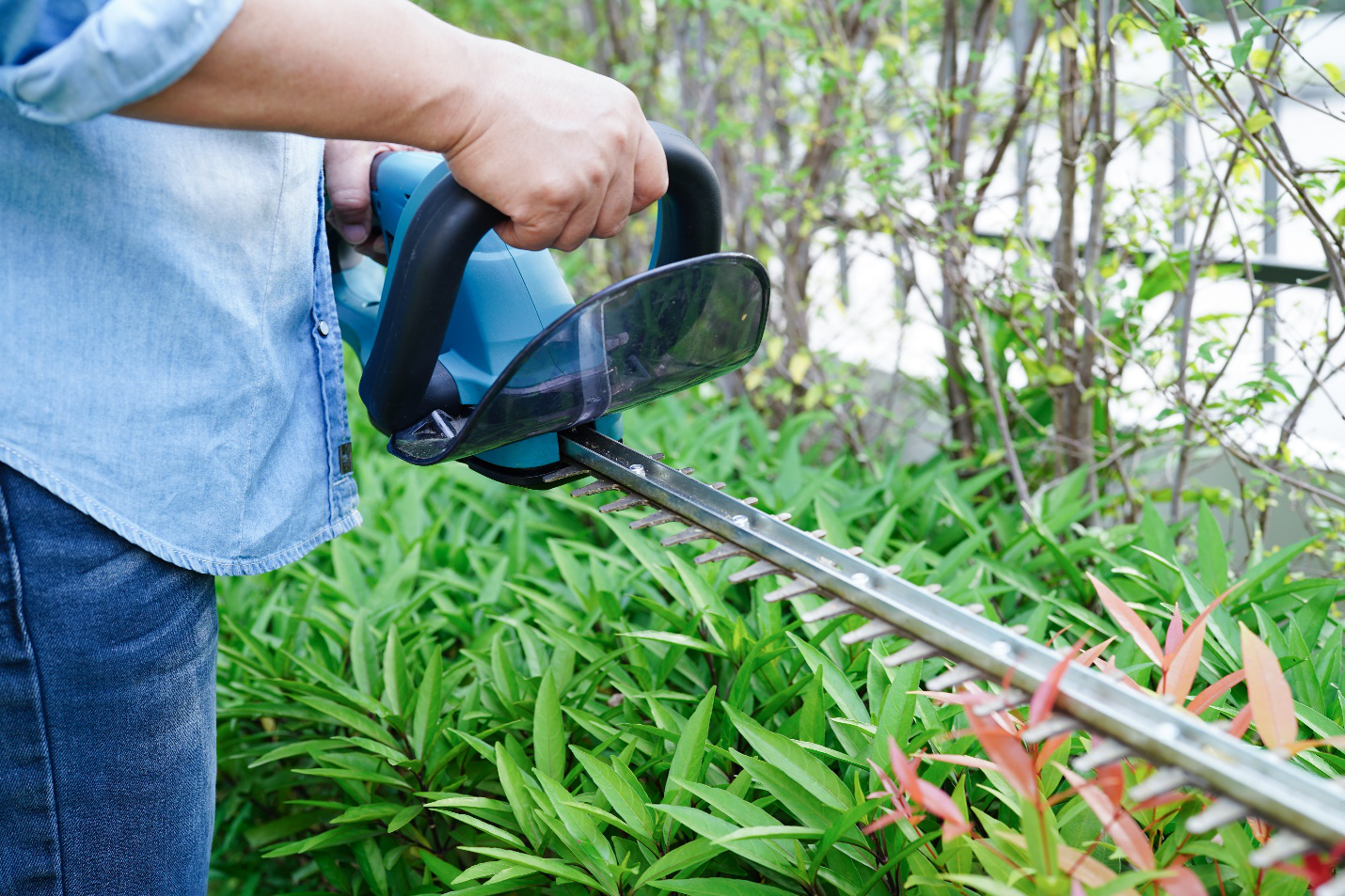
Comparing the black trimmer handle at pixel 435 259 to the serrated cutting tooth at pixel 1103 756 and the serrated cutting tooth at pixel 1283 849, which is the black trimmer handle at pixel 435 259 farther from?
the serrated cutting tooth at pixel 1283 849

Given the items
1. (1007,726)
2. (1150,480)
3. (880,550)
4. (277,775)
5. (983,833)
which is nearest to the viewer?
(1007,726)

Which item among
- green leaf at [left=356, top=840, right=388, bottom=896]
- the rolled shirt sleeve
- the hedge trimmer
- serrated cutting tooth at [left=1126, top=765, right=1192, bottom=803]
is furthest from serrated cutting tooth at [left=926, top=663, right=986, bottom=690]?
green leaf at [left=356, top=840, right=388, bottom=896]

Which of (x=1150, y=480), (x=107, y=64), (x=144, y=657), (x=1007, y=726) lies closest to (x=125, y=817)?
(x=144, y=657)

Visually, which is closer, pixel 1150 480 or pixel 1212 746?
pixel 1212 746

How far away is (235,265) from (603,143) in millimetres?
354

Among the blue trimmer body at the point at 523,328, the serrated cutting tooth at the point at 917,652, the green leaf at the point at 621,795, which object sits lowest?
the green leaf at the point at 621,795

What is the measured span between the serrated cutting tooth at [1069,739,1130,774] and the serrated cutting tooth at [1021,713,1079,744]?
0.02 meters

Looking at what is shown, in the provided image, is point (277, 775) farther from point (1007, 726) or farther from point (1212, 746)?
point (1212, 746)

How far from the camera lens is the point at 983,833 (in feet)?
4.01

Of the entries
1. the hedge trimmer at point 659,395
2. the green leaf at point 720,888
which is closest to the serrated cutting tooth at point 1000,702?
the hedge trimmer at point 659,395

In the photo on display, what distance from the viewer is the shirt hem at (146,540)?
0.84m

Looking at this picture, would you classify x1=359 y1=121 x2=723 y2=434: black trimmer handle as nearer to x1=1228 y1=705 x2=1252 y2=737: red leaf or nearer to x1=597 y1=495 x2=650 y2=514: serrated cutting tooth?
x1=597 y1=495 x2=650 y2=514: serrated cutting tooth

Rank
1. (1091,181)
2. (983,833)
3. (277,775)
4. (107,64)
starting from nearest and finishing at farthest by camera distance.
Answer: (107,64), (983,833), (277,775), (1091,181)

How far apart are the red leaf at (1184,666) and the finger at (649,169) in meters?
0.62
